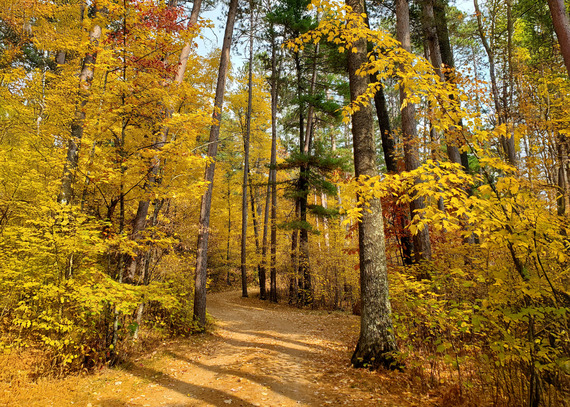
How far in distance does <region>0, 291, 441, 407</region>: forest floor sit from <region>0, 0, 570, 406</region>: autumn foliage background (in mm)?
431

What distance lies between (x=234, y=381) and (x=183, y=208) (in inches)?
276

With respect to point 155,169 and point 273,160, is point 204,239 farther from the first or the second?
point 273,160

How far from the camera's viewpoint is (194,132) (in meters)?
5.35

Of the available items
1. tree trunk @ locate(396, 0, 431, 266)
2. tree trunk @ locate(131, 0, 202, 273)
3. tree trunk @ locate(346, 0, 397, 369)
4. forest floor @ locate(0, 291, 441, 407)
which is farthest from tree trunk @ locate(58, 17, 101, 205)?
tree trunk @ locate(396, 0, 431, 266)

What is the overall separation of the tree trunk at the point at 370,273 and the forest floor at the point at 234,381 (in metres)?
0.27

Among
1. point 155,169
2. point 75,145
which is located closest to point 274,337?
point 155,169

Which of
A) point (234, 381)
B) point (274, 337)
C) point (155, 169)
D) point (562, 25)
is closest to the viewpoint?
point (562, 25)

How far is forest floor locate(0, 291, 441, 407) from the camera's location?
3.47 metres

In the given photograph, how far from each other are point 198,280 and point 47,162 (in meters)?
4.65

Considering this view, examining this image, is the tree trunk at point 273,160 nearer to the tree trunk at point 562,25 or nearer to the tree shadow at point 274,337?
the tree shadow at point 274,337

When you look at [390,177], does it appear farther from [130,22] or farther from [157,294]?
[130,22]

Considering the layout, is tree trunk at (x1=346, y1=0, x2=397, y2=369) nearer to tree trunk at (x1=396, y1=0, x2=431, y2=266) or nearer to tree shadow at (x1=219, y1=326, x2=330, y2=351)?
tree shadow at (x1=219, y1=326, x2=330, y2=351)

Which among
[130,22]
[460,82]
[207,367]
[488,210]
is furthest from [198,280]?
[460,82]

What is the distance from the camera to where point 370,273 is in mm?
4457
